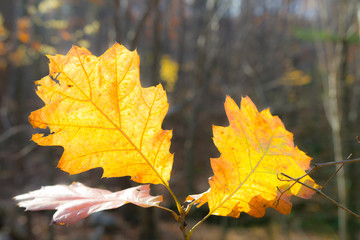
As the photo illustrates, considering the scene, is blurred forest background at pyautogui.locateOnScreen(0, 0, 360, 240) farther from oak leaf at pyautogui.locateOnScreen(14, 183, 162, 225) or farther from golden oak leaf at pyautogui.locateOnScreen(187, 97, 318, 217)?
oak leaf at pyautogui.locateOnScreen(14, 183, 162, 225)

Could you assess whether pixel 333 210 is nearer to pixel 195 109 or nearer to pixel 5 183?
pixel 195 109

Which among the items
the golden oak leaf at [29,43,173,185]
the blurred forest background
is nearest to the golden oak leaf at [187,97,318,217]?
the golden oak leaf at [29,43,173,185]

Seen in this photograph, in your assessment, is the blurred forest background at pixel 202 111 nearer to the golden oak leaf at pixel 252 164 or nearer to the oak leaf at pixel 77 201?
the golden oak leaf at pixel 252 164

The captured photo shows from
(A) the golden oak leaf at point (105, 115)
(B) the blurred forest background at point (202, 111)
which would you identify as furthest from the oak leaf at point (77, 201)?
(B) the blurred forest background at point (202, 111)

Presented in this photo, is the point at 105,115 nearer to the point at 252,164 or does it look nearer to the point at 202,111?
the point at 252,164

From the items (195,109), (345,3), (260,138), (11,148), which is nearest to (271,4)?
(195,109)
